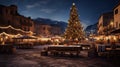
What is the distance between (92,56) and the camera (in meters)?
18.9

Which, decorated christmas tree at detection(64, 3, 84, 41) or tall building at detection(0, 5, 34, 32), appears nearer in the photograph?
decorated christmas tree at detection(64, 3, 84, 41)

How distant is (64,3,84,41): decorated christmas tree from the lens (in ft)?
136

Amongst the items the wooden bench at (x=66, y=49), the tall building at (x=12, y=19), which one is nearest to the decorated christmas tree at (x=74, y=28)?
the tall building at (x=12, y=19)

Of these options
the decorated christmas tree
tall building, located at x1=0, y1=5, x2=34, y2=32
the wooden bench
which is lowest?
the wooden bench

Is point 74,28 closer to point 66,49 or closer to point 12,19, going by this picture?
point 12,19

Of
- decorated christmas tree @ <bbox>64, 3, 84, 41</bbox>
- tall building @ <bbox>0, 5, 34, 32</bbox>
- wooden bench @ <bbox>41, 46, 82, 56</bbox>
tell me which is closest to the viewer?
wooden bench @ <bbox>41, 46, 82, 56</bbox>

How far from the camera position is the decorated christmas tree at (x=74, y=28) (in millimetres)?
41594

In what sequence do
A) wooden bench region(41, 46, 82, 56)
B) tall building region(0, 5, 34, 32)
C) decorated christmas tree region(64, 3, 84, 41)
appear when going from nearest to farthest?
1. wooden bench region(41, 46, 82, 56)
2. decorated christmas tree region(64, 3, 84, 41)
3. tall building region(0, 5, 34, 32)

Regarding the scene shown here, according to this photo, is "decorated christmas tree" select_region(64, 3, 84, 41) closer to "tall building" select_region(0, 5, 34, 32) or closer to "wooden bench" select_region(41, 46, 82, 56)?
"tall building" select_region(0, 5, 34, 32)

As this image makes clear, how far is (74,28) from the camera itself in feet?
137

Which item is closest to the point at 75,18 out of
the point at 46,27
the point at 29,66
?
the point at 29,66

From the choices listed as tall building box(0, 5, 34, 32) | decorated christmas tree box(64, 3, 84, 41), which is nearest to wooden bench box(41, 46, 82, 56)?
decorated christmas tree box(64, 3, 84, 41)

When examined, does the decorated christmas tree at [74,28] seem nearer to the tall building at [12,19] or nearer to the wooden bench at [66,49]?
the tall building at [12,19]

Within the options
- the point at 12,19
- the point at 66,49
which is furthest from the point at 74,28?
the point at 66,49
